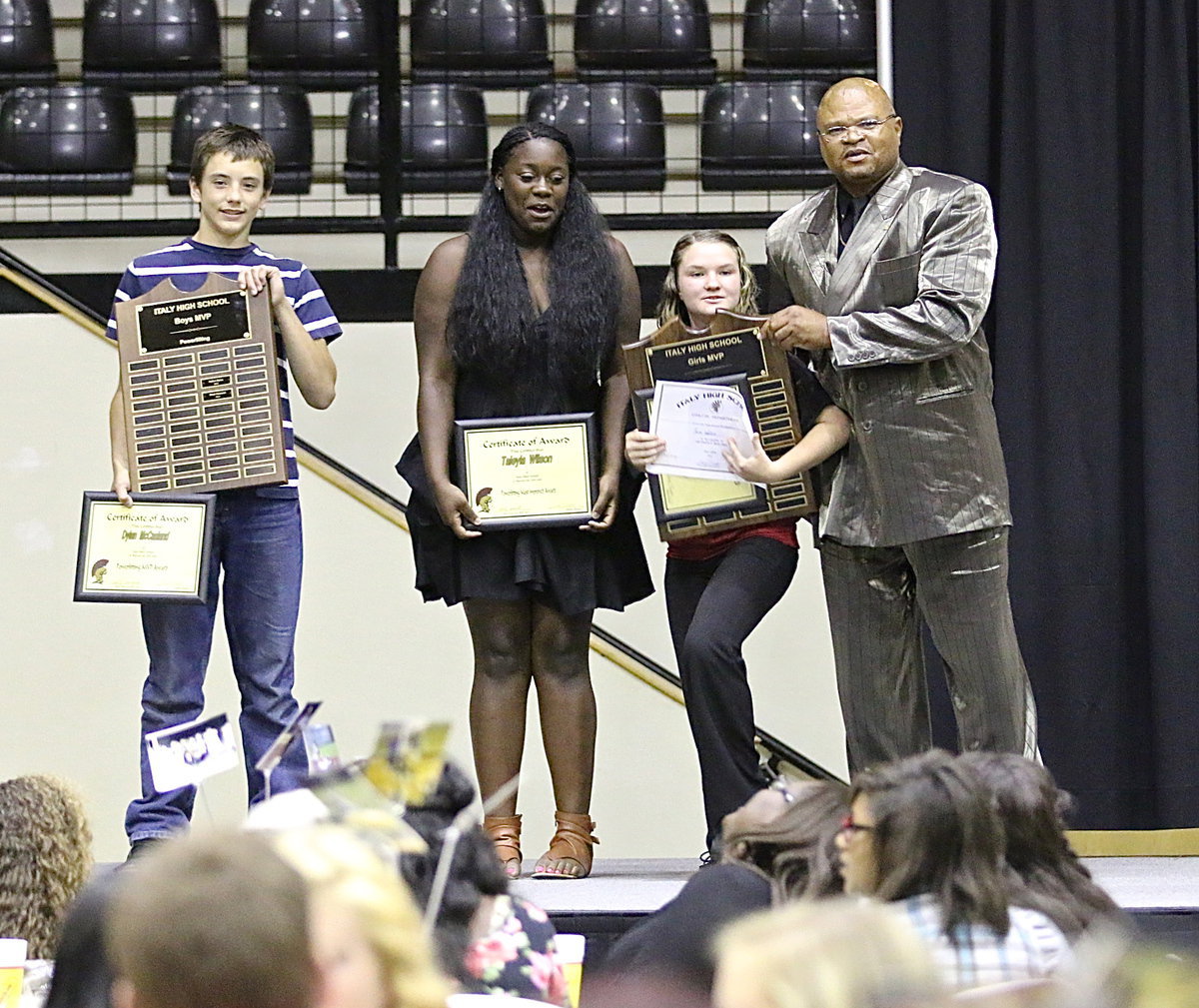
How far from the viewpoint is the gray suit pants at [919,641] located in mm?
3436

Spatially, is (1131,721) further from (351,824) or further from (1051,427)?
(351,824)

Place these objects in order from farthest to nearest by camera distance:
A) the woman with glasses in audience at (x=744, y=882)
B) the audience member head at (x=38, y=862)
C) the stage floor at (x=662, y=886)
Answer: the stage floor at (x=662, y=886), the audience member head at (x=38, y=862), the woman with glasses in audience at (x=744, y=882)

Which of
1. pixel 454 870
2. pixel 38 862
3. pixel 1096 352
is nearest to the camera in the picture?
pixel 454 870

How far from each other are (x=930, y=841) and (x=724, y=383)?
1676mm

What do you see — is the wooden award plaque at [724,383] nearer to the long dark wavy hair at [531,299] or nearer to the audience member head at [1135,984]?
the long dark wavy hair at [531,299]

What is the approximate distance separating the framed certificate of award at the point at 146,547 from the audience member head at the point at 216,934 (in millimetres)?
2484

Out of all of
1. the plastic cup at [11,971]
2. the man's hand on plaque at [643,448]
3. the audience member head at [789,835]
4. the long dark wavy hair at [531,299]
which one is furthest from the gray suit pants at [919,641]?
the plastic cup at [11,971]

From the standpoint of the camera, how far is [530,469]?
11.6ft

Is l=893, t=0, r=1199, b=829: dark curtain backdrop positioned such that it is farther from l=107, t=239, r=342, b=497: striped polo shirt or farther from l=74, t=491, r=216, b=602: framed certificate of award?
A: l=74, t=491, r=216, b=602: framed certificate of award

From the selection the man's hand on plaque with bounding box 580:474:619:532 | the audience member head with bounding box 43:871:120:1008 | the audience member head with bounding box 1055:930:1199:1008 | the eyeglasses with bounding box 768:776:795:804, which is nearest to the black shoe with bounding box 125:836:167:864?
the man's hand on plaque with bounding box 580:474:619:532

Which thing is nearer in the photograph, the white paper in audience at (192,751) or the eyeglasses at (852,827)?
the eyeglasses at (852,827)

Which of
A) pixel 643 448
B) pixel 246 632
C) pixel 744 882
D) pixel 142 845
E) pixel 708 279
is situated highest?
pixel 708 279

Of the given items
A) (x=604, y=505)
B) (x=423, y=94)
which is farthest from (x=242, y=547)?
(x=423, y=94)

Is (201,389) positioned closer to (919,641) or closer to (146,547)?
(146,547)
